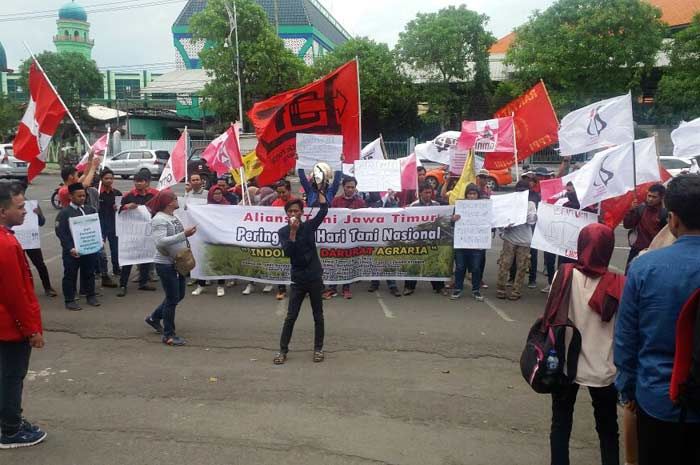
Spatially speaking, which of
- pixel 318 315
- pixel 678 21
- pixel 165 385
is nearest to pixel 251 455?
pixel 165 385

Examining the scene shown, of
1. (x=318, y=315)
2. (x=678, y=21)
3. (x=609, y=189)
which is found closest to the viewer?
(x=318, y=315)

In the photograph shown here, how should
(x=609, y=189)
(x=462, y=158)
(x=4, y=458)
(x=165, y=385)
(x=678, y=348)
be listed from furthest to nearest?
(x=462, y=158), (x=609, y=189), (x=165, y=385), (x=4, y=458), (x=678, y=348)

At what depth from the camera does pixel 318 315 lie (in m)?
6.29

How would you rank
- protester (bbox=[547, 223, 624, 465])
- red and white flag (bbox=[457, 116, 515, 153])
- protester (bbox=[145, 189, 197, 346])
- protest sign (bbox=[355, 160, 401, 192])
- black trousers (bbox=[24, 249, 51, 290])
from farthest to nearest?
red and white flag (bbox=[457, 116, 515, 153])
protest sign (bbox=[355, 160, 401, 192])
black trousers (bbox=[24, 249, 51, 290])
protester (bbox=[145, 189, 197, 346])
protester (bbox=[547, 223, 624, 465])

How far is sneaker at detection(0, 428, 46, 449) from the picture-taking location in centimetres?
433

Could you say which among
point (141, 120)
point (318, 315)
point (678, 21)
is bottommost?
point (318, 315)

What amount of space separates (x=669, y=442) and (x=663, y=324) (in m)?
0.52

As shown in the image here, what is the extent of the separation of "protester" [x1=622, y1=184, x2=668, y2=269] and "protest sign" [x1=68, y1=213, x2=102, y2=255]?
22.1 ft

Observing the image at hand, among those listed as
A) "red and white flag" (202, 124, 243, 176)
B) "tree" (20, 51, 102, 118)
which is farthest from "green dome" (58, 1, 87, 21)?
"red and white flag" (202, 124, 243, 176)

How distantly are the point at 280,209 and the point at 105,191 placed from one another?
285 cm

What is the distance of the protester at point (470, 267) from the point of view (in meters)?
8.82

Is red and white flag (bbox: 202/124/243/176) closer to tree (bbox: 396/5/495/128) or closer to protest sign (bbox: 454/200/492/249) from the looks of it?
protest sign (bbox: 454/200/492/249)

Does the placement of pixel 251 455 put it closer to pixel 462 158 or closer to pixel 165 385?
pixel 165 385

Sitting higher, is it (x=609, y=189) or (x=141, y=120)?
(x=141, y=120)
